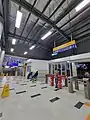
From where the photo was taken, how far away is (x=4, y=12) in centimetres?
444

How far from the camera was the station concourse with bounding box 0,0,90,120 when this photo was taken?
1812mm

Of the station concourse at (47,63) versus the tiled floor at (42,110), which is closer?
the tiled floor at (42,110)

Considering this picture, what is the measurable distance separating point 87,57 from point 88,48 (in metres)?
2.30

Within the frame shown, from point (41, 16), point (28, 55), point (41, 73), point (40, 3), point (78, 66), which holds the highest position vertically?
point (40, 3)

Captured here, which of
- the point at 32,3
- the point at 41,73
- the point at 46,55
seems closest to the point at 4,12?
the point at 32,3

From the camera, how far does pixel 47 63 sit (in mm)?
12531

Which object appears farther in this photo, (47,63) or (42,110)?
(47,63)

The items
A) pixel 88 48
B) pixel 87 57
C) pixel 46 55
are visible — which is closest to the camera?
pixel 87 57

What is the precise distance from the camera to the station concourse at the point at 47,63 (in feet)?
5.95

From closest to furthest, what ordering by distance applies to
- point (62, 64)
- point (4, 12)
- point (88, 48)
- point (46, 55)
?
point (4, 12) → point (88, 48) → point (62, 64) → point (46, 55)

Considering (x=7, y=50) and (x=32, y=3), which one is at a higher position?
(x=32, y=3)

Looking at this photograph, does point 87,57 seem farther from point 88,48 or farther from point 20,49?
point 20,49

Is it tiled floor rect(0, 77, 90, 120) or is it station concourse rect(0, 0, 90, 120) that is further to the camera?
station concourse rect(0, 0, 90, 120)

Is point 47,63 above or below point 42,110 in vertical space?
above
